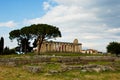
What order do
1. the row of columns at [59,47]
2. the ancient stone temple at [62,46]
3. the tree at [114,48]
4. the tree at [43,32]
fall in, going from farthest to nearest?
the ancient stone temple at [62,46] < the row of columns at [59,47] < the tree at [114,48] < the tree at [43,32]

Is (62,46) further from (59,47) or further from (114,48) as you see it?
(114,48)

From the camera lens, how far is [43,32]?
97.6 m

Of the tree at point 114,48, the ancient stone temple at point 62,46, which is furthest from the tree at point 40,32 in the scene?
the ancient stone temple at point 62,46

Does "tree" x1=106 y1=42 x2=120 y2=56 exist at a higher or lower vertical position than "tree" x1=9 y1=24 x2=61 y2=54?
lower

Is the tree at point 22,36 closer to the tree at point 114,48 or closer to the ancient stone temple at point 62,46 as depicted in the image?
the ancient stone temple at point 62,46

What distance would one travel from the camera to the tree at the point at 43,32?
97375 millimetres

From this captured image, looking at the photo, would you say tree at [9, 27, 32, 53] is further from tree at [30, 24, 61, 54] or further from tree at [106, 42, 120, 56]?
tree at [106, 42, 120, 56]

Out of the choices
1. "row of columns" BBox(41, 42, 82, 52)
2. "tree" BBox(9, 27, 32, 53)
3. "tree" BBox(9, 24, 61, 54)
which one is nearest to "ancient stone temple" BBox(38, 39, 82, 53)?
"row of columns" BBox(41, 42, 82, 52)

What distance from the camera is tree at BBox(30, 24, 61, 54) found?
97.4m

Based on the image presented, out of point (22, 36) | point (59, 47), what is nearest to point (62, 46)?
point (59, 47)

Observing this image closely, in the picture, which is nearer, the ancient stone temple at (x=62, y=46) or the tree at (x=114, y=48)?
the tree at (x=114, y=48)

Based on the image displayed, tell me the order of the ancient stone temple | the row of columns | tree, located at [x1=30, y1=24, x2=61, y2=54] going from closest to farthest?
tree, located at [x1=30, y1=24, x2=61, y2=54], the row of columns, the ancient stone temple

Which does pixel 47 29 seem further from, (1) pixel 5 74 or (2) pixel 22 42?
(1) pixel 5 74

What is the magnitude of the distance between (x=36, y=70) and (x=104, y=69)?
762 centimetres
